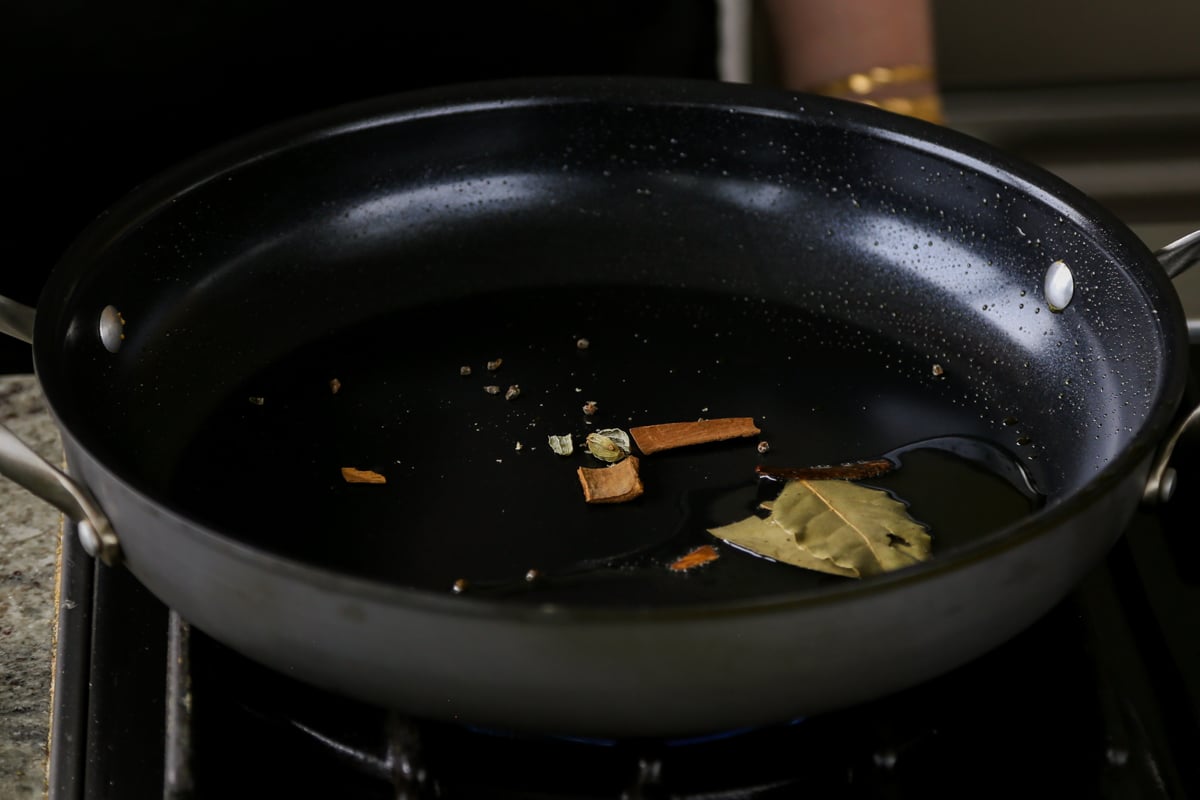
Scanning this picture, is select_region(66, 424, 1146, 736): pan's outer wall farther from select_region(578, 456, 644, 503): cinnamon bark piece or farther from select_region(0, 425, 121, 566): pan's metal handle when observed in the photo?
select_region(578, 456, 644, 503): cinnamon bark piece

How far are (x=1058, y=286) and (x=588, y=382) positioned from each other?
0.92 feet

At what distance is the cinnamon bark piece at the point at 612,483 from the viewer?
2.07 feet

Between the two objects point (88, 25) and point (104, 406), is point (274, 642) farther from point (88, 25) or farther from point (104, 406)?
point (88, 25)

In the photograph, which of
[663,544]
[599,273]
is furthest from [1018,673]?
[599,273]

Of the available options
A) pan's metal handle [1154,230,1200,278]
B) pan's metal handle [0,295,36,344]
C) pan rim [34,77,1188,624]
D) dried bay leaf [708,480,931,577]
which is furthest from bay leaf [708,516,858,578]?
pan's metal handle [0,295,36,344]

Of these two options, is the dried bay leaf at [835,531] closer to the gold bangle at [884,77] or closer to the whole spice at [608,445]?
the whole spice at [608,445]

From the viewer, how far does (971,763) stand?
0.51m

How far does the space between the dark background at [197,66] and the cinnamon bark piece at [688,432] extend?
526 mm

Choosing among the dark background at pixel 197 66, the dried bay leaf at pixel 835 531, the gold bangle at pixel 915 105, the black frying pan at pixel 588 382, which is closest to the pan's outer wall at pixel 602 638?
the black frying pan at pixel 588 382

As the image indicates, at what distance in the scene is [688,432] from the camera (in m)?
0.67

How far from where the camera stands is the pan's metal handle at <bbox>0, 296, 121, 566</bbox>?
1.62 ft

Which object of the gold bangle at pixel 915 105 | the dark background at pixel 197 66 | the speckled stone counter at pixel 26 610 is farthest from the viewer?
the gold bangle at pixel 915 105

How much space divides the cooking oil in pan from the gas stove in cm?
7

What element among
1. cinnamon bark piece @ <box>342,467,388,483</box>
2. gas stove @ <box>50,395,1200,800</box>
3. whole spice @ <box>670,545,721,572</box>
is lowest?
gas stove @ <box>50,395,1200,800</box>
